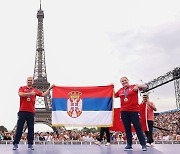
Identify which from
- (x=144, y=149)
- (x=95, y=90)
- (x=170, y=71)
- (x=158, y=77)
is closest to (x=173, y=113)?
(x=170, y=71)

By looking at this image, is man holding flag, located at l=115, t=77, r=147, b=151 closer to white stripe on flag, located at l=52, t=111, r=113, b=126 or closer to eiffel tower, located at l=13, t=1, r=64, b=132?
white stripe on flag, located at l=52, t=111, r=113, b=126

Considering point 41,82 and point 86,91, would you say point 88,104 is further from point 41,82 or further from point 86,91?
point 41,82

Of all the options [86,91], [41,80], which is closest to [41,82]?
[41,80]

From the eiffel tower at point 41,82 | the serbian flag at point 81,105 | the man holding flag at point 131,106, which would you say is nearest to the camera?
the man holding flag at point 131,106

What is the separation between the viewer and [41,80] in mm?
61656

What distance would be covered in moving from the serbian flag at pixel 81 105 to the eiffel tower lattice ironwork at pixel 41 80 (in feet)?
147

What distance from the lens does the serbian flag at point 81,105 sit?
10.1 m

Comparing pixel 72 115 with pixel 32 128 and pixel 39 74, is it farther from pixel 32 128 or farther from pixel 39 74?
pixel 39 74

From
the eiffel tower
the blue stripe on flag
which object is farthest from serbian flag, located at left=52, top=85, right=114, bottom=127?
the eiffel tower

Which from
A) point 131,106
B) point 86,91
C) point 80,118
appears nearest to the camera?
point 131,106

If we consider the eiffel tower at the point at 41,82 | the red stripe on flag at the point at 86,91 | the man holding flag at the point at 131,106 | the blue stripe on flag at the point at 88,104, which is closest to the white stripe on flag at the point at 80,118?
the blue stripe on flag at the point at 88,104

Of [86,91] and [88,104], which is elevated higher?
[86,91]

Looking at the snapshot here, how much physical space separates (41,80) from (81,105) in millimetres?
52254

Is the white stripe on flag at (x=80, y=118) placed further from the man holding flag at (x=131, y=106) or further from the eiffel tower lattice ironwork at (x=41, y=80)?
the eiffel tower lattice ironwork at (x=41, y=80)
